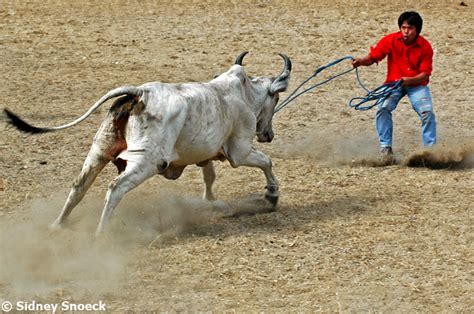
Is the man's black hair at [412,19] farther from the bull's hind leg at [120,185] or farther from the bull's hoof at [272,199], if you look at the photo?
the bull's hind leg at [120,185]

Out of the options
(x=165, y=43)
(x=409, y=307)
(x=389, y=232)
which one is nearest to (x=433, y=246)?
(x=389, y=232)

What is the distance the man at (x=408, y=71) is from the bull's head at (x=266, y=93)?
1.28m

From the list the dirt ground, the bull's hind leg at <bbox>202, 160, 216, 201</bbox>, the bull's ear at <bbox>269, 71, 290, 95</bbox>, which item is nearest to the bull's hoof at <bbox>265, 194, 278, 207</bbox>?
the dirt ground

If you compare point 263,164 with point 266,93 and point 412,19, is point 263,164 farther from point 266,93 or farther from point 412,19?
point 412,19

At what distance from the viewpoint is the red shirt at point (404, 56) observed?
9703 millimetres

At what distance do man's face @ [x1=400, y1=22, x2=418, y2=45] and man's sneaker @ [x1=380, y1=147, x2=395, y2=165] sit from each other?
0.97 m

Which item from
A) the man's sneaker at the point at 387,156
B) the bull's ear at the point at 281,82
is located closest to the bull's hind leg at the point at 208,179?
the bull's ear at the point at 281,82

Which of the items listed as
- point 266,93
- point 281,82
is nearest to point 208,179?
point 266,93

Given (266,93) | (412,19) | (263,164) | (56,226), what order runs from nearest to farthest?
(56,226) → (263,164) → (266,93) → (412,19)

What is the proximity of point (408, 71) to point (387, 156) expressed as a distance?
2.58 feet

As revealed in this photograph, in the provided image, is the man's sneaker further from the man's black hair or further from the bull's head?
the bull's head

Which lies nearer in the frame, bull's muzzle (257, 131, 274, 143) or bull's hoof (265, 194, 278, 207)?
bull's hoof (265, 194, 278, 207)

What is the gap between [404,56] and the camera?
9.74m

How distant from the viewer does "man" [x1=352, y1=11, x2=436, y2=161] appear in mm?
9664
